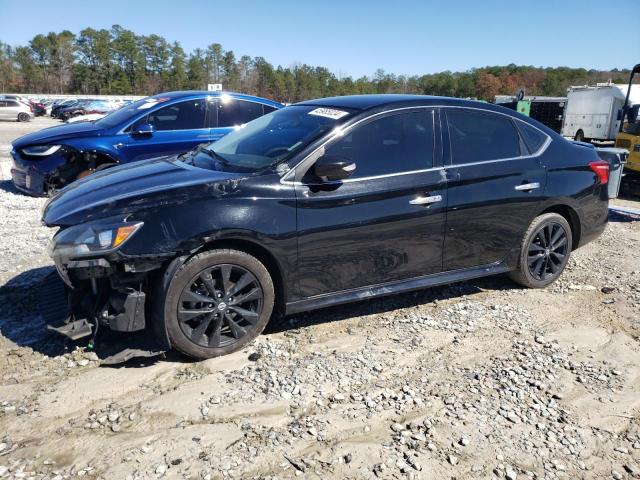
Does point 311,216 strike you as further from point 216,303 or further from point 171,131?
point 171,131

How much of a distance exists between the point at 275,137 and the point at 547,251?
A: 288 cm

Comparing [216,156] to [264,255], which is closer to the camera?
[264,255]

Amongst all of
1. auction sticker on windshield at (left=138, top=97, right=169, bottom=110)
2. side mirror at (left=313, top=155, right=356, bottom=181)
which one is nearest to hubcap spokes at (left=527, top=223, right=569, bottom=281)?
side mirror at (left=313, top=155, right=356, bottom=181)

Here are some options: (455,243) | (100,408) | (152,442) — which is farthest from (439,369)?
(100,408)

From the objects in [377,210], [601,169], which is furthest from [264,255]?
[601,169]

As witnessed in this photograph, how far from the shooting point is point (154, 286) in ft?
11.2

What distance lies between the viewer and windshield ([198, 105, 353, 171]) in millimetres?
3930

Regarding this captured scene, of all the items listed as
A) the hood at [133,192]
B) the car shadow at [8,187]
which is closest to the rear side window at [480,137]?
the hood at [133,192]

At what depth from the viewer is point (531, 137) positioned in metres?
4.90

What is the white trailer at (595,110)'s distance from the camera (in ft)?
80.7

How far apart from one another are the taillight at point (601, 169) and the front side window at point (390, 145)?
206 centimetres

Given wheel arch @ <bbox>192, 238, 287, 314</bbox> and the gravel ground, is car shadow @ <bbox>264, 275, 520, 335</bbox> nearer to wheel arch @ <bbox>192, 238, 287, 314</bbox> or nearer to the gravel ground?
the gravel ground

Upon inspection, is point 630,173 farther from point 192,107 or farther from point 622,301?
point 192,107

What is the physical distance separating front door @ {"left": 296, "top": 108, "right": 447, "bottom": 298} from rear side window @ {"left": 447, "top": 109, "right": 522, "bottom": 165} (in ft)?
0.67
